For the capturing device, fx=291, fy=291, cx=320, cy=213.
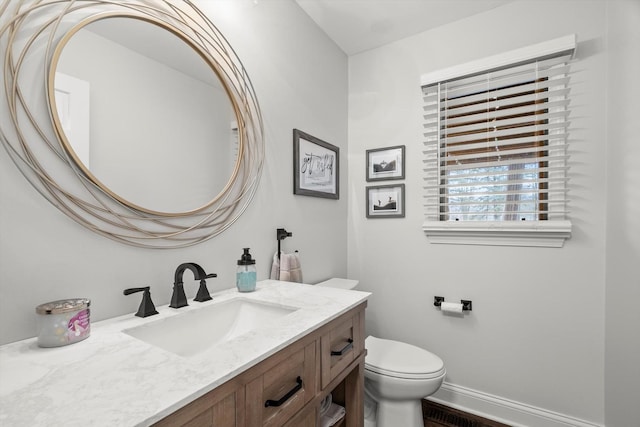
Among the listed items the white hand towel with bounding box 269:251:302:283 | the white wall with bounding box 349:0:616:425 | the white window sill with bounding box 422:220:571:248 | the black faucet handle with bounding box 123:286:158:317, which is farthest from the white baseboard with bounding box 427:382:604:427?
the black faucet handle with bounding box 123:286:158:317

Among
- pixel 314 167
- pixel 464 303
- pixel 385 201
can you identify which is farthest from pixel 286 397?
pixel 385 201

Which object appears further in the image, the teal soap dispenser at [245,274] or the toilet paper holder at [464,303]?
the toilet paper holder at [464,303]

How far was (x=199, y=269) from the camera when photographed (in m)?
1.05

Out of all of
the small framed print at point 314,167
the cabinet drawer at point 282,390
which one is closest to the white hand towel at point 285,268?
the small framed print at point 314,167

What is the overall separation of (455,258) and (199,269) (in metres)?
1.63

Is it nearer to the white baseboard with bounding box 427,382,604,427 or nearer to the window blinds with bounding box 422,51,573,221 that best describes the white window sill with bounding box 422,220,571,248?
the window blinds with bounding box 422,51,573,221

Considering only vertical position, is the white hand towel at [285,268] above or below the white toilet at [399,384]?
above

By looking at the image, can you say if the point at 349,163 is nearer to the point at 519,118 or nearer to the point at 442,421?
the point at 519,118

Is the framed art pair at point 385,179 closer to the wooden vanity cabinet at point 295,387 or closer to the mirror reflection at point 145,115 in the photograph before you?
the wooden vanity cabinet at point 295,387

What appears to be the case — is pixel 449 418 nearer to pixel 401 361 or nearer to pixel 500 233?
pixel 401 361

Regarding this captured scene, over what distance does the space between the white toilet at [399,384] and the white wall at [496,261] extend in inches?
20.1

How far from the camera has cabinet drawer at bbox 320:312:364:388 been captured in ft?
3.18

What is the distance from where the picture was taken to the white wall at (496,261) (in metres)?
1.61

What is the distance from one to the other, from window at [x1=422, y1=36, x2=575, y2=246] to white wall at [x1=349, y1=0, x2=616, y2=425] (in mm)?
77
